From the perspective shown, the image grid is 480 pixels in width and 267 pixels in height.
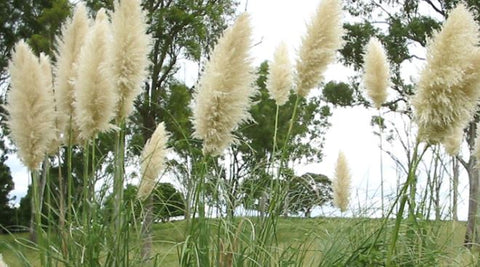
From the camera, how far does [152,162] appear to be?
301 cm

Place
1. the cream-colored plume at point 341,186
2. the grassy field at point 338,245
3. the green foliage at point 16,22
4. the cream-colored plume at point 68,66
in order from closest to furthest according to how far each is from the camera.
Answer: the grassy field at point 338,245 → the cream-colored plume at point 68,66 → the cream-colored plume at point 341,186 → the green foliage at point 16,22

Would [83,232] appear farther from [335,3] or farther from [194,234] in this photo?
[335,3]

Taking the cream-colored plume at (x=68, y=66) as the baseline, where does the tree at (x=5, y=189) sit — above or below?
above

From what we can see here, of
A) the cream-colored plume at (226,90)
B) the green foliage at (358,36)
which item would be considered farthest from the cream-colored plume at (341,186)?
the green foliage at (358,36)

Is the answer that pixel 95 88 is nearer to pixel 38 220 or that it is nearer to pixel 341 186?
pixel 38 220

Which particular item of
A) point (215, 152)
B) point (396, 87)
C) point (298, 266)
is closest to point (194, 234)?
point (215, 152)

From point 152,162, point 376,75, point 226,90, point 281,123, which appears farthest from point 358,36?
point 226,90

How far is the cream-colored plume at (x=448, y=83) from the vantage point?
7.57 ft

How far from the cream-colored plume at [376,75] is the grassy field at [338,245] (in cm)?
63

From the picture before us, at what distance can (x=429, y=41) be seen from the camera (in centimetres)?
250

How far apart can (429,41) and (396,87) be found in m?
13.5

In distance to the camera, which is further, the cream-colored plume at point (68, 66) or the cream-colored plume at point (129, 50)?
the cream-colored plume at point (68, 66)

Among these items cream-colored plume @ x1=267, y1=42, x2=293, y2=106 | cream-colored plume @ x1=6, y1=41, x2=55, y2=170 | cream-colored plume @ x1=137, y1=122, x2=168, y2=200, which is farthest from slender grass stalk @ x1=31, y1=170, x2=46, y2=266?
cream-colored plume @ x1=267, y1=42, x2=293, y2=106

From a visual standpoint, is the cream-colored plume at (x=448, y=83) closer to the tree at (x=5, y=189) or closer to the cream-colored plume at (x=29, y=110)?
the cream-colored plume at (x=29, y=110)
